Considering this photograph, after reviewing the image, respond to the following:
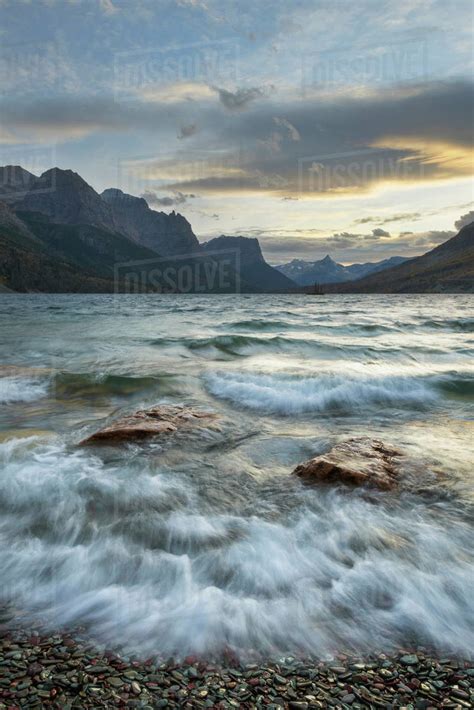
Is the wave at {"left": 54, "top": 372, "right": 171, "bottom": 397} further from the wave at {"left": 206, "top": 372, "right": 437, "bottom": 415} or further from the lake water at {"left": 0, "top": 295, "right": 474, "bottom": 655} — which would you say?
the wave at {"left": 206, "top": 372, "right": 437, "bottom": 415}

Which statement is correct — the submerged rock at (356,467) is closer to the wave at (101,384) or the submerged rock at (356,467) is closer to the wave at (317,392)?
the wave at (317,392)

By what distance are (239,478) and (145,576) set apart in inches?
106

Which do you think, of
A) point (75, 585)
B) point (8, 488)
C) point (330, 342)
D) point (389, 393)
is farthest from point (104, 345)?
point (75, 585)

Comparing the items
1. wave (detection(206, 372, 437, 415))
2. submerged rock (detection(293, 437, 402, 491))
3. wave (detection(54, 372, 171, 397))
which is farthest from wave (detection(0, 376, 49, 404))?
submerged rock (detection(293, 437, 402, 491))

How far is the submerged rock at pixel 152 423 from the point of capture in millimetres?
8961

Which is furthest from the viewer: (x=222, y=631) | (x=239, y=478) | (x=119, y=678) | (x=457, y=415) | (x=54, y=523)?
(x=457, y=415)

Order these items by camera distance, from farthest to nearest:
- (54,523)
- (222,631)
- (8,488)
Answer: (8,488) < (54,523) < (222,631)

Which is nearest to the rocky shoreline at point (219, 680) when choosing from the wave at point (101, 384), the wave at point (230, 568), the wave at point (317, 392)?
the wave at point (230, 568)

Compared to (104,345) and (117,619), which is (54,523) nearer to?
(117,619)

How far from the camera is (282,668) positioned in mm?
3576

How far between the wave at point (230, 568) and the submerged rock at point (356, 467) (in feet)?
1.62

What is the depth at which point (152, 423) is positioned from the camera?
9688mm

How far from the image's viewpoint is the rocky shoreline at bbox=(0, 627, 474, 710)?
3182 millimetres

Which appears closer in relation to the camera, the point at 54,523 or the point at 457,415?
the point at 54,523
